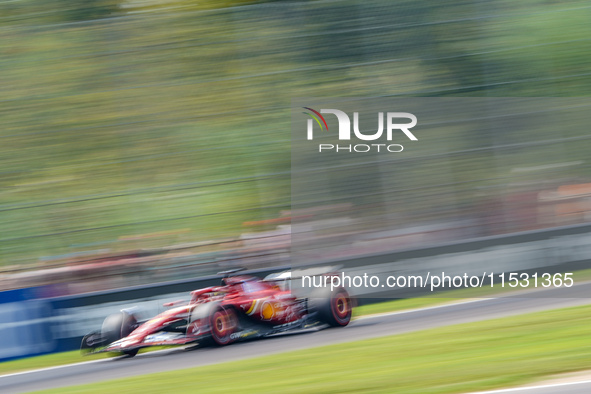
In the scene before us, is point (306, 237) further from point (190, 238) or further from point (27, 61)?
point (27, 61)

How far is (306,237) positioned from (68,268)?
10.8ft

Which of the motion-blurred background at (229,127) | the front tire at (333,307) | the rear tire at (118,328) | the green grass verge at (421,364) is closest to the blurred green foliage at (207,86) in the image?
the motion-blurred background at (229,127)

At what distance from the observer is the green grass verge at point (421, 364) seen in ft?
16.1

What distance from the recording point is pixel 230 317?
23.5ft

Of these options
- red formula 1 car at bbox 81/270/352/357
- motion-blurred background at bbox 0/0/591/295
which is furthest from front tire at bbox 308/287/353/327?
motion-blurred background at bbox 0/0/591/295

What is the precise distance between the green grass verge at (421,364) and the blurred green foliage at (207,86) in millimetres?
3321

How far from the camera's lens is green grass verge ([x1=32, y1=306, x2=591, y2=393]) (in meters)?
4.90

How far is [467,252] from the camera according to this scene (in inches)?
331

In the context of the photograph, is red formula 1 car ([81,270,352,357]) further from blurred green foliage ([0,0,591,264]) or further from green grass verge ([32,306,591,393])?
blurred green foliage ([0,0,591,264])

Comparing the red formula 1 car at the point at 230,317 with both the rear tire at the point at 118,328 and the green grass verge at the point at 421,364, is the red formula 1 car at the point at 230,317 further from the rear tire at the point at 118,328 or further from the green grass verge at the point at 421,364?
the green grass verge at the point at 421,364

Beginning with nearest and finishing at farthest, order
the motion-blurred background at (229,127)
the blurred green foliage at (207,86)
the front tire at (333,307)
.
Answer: the front tire at (333,307) < the motion-blurred background at (229,127) < the blurred green foliage at (207,86)

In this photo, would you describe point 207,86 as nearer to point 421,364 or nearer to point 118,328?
point 118,328

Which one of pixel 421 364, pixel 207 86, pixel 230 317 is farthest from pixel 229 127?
pixel 421 364

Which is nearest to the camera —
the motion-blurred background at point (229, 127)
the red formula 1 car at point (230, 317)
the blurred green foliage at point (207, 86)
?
the red formula 1 car at point (230, 317)
